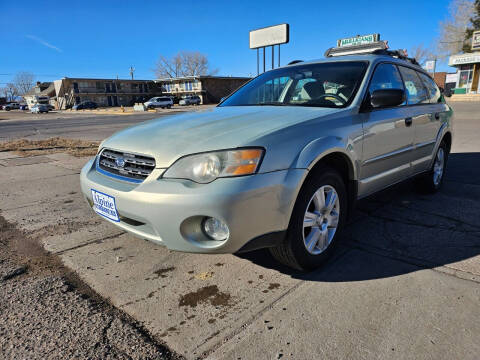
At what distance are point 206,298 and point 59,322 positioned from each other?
895 mm

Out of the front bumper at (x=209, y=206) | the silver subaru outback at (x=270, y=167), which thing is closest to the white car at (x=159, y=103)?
the silver subaru outback at (x=270, y=167)

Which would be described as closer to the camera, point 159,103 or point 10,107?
point 159,103

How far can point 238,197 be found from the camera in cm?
201

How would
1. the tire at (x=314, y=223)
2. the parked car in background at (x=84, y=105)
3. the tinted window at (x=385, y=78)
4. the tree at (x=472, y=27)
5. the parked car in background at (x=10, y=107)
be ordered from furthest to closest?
the parked car in background at (x=10, y=107) < the parked car in background at (x=84, y=105) < the tree at (x=472, y=27) < the tinted window at (x=385, y=78) < the tire at (x=314, y=223)

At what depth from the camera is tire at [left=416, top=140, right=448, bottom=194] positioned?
14.5 ft

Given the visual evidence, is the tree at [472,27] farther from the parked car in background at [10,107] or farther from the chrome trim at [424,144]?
the parked car in background at [10,107]

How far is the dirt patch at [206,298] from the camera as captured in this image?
2273 mm

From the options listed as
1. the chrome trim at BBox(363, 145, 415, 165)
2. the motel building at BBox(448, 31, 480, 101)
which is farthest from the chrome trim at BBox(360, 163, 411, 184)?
the motel building at BBox(448, 31, 480, 101)

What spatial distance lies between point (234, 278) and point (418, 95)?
3004 millimetres

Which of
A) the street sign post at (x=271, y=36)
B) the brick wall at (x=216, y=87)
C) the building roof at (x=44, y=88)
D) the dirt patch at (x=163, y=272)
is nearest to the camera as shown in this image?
the dirt patch at (x=163, y=272)

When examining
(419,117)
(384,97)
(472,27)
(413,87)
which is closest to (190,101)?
(472,27)

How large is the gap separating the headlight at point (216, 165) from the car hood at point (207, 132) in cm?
5

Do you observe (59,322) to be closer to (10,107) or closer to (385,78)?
(385,78)

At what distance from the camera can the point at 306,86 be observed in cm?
343
